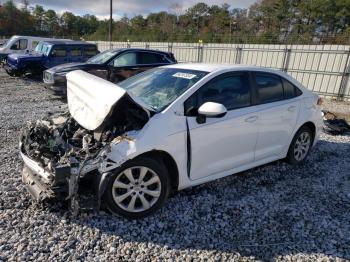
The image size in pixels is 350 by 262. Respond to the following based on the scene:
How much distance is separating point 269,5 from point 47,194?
3514 centimetres

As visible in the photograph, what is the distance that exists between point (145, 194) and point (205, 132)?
0.95 metres

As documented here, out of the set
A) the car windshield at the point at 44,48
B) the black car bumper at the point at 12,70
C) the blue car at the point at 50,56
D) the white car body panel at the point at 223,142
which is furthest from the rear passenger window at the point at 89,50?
the white car body panel at the point at 223,142

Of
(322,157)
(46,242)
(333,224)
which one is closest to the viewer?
(46,242)

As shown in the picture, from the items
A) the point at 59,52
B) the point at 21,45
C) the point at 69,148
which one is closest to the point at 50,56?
the point at 59,52

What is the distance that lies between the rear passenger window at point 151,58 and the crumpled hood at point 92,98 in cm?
600

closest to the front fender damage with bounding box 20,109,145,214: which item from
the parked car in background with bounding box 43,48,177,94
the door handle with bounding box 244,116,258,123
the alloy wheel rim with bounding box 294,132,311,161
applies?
the door handle with bounding box 244,116,258,123

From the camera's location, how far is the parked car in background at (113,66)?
915cm

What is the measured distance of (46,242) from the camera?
2.90 m

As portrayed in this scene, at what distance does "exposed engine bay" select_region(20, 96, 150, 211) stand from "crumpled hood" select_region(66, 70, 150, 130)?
67 mm

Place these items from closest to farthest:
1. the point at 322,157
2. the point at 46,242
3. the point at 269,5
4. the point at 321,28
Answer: the point at 46,242, the point at 322,157, the point at 321,28, the point at 269,5

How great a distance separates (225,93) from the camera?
12.5 feet

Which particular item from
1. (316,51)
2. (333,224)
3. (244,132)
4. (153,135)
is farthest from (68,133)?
(316,51)

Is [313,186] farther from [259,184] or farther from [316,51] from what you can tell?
[316,51]

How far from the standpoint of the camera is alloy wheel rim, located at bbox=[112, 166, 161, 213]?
3.16 meters
